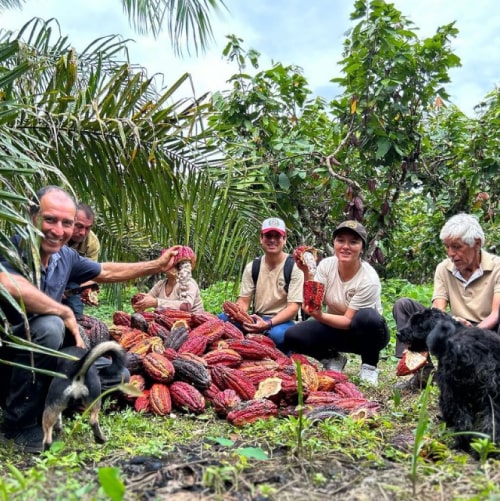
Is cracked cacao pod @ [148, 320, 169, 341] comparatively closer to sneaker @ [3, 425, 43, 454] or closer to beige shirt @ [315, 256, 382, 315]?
beige shirt @ [315, 256, 382, 315]

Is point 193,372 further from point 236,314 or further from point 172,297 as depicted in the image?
point 172,297

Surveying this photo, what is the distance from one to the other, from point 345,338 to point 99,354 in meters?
2.58

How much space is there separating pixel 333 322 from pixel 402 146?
286cm

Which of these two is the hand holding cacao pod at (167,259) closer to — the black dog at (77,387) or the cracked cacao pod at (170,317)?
the cracked cacao pod at (170,317)

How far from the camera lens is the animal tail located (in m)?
2.98

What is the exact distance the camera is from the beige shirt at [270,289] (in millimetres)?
5273

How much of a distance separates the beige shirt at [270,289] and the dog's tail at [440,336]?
2.12 m

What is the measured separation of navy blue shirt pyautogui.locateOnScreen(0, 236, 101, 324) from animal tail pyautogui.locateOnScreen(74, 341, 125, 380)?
0.51 metres

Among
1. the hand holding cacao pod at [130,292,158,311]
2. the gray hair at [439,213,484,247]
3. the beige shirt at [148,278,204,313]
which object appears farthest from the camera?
the hand holding cacao pod at [130,292,158,311]

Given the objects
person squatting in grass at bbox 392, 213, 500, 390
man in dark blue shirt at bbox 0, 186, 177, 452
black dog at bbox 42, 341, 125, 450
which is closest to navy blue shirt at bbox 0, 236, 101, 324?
man in dark blue shirt at bbox 0, 186, 177, 452

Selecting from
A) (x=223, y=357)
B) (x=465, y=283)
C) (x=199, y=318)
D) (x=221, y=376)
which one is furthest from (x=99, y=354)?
(x=465, y=283)

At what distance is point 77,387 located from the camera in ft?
9.95

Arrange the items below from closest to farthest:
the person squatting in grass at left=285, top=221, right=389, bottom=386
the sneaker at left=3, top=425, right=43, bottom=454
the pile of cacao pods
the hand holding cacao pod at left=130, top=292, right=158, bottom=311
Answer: the sneaker at left=3, top=425, right=43, bottom=454
the pile of cacao pods
the person squatting in grass at left=285, top=221, right=389, bottom=386
the hand holding cacao pod at left=130, top=292, right=158, bottom=311

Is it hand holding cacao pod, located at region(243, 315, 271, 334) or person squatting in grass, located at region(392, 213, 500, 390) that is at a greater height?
person squatting in grass, located at region(392, 213, 500, 390)
